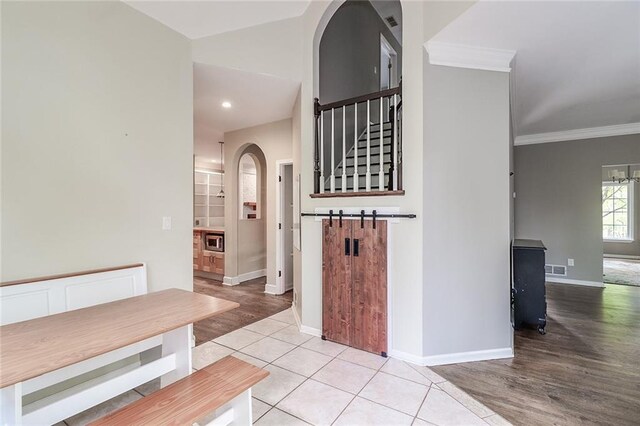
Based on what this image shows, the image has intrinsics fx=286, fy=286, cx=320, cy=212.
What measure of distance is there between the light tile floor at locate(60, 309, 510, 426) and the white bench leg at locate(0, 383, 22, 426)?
86cm

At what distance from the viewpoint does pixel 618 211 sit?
796 cm

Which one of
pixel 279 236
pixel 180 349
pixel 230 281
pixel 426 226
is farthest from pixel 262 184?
pixel 180 349

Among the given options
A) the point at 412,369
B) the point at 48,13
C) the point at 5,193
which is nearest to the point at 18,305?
the point at 5,193

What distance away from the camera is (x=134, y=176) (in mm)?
2377

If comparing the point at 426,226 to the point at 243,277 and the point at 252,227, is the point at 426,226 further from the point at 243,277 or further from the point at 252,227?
the point at 243,277

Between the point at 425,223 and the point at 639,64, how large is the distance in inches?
106

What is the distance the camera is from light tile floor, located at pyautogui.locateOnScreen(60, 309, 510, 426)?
1831 mm

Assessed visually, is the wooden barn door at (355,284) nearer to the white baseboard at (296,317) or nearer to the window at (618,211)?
the white baseboard at (296,317)

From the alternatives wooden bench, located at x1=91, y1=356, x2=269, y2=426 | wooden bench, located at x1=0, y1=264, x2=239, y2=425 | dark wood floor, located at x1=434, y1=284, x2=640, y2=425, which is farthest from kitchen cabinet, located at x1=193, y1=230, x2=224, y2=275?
dark wood floor, located at x1=434, y1=284, x2=640, y2=425

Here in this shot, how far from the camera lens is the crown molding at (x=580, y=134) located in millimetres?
4785

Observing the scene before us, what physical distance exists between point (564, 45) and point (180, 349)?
3.80 m

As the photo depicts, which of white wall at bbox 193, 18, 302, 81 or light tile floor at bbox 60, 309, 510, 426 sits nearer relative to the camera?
light tile floor at bbox 60, 309, 510, 426

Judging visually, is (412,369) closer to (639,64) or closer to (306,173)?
(306,173)

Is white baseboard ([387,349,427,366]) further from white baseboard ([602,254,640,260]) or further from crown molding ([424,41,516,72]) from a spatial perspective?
white baseboard ([602,254,640,260])
